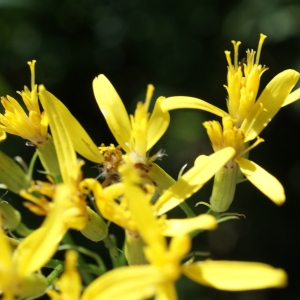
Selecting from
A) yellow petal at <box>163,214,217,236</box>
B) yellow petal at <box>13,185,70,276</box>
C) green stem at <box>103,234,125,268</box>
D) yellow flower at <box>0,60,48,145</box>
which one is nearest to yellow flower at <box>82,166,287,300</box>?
yellow petal at <box>163,214,217,236</box>

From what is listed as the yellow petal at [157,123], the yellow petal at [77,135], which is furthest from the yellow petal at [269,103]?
the yellow petal at [77,135]

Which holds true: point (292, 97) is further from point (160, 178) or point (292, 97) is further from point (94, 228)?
point (94, 228)

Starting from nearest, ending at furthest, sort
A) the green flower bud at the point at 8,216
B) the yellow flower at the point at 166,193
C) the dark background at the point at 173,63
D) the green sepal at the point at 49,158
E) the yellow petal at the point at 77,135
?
the yellow flower at the point at 166,193
the green flower bud at the point at 8,216
the yellow petal at the point at 77,135
the green sepal at the point at 49,158
the dark background at the point at 173,63

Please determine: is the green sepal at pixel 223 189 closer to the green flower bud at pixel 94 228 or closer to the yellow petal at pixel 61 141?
the green flower bud at pixel 94 228

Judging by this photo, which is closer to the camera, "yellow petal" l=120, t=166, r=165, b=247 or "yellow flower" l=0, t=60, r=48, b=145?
"yellow petal" l=120, t=166, r=165, b=247

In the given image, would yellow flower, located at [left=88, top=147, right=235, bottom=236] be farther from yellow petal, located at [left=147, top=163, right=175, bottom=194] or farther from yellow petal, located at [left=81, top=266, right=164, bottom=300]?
yellow petal, located at [left=81, top=266, right=164, bottom=300]

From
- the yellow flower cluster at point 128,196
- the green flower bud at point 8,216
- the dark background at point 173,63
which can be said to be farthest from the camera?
the dark background at point 173,63

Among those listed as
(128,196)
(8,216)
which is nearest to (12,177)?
(8,216)
